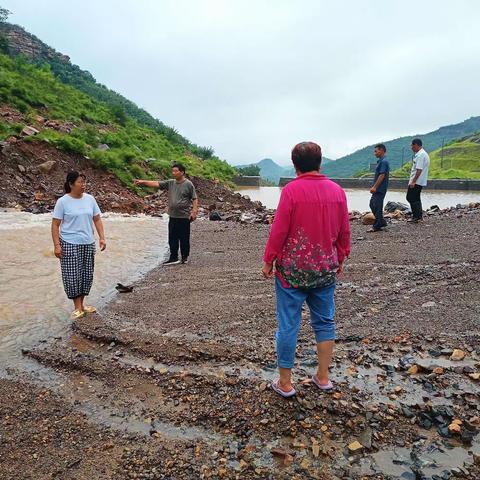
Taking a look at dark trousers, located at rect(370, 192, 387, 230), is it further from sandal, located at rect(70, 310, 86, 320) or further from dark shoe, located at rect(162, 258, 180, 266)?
sandal, located at rect(70, 310, 86, 320)

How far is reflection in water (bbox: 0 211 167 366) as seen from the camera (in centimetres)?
520

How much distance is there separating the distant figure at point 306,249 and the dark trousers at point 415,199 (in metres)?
8.19

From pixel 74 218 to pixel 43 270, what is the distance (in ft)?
10.5

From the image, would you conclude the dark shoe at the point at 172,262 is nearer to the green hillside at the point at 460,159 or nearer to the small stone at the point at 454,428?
the small stone at the point at 454,428

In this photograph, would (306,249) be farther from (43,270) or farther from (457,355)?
(43,270)

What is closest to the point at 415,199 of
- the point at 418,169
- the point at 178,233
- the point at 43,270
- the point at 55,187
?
the point at 418,169

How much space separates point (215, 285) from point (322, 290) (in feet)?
12.3

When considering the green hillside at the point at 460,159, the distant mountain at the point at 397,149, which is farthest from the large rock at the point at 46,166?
the distant mountain at the point at 397,149

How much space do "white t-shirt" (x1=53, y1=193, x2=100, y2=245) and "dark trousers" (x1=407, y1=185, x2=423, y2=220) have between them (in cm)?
808

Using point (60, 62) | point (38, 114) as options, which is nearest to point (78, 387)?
point (38, 114)

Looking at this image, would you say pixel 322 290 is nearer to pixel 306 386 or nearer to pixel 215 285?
pixel 306 386

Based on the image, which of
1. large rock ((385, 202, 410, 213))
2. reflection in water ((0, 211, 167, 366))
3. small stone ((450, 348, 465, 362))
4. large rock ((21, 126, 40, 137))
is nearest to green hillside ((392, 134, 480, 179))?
large rock ((385, 202, 410, 213))

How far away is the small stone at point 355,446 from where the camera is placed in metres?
2.88

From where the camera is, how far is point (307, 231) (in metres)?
3.17
